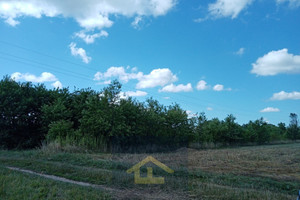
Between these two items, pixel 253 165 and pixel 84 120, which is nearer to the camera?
pixel 253 165

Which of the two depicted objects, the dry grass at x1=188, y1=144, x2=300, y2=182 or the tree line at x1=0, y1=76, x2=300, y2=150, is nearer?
the dry grass at x1=188, y1=144, x2=300, y2=182

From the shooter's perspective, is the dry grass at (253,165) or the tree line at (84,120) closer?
the dry grass at (253,165)

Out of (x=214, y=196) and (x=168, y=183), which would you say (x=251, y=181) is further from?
(x=168, y=183)

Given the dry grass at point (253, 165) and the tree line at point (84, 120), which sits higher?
the tree line at point (84, 120)

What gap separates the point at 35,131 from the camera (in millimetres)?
19906

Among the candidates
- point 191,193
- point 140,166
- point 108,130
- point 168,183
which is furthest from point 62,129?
point 191,193

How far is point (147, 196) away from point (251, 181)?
3.55 m

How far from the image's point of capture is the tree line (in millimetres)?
17016

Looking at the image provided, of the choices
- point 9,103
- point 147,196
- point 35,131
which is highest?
point 9,103

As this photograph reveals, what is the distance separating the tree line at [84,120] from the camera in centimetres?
1702

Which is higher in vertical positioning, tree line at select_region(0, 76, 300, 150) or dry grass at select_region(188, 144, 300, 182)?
tree line at select_region(0, 76, 300, 150)

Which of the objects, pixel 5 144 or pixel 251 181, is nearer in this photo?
pixel 251 181

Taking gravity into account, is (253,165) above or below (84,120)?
below

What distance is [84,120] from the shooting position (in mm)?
17234
